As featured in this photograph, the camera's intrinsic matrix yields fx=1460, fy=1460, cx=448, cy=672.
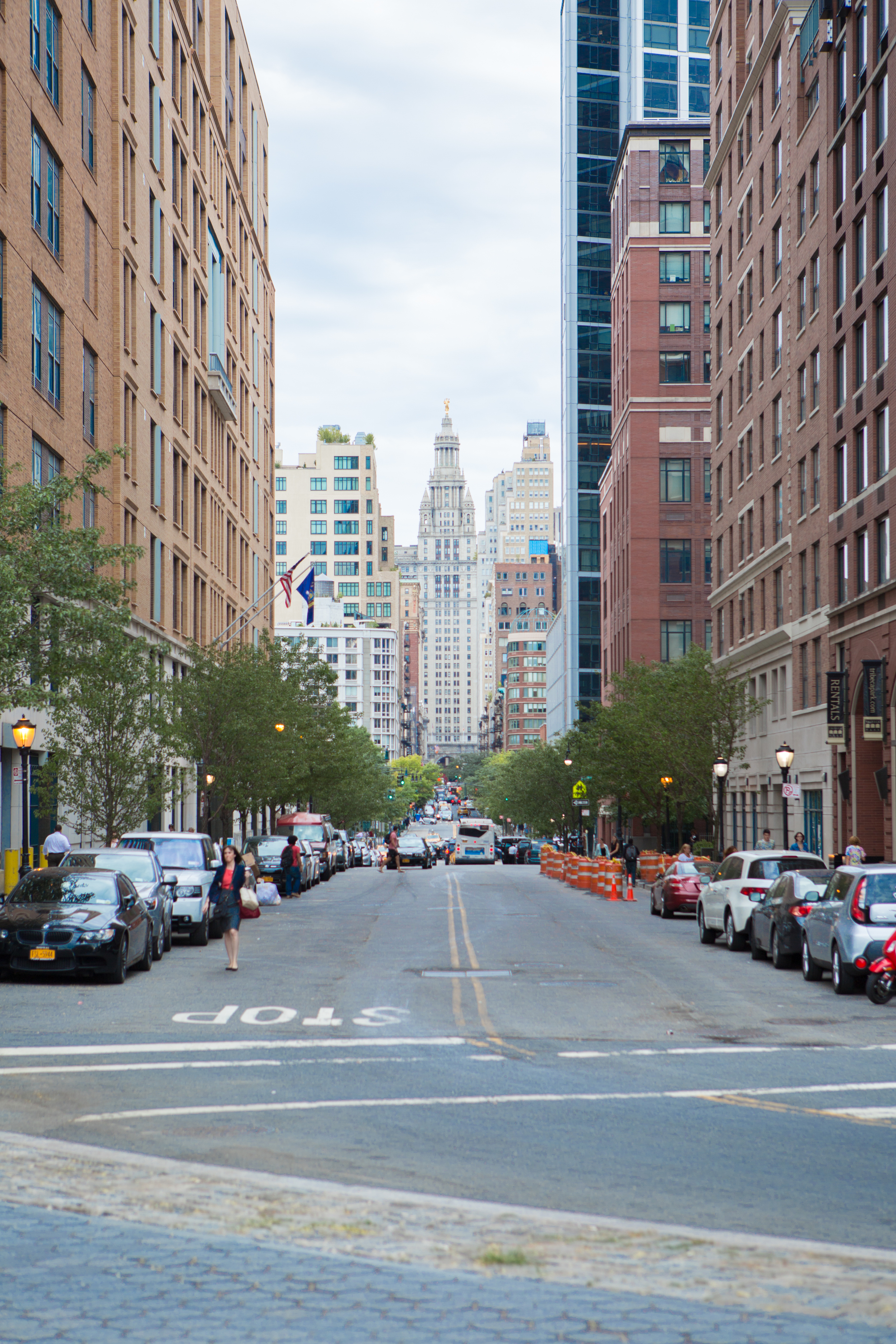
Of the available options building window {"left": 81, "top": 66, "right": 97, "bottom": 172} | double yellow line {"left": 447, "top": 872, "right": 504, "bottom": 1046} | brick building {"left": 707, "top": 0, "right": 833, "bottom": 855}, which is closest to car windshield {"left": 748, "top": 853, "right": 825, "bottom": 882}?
double yellow line {"left": 447, "top": 872, "right": 504, "bottom": 1046}

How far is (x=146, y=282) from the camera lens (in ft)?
163

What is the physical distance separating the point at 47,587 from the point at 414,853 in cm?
5219

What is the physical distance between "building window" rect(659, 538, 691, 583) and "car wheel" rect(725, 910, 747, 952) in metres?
68.0

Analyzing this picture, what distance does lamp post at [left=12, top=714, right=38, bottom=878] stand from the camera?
26.7 metres

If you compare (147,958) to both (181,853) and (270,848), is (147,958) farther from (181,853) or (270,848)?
(270,848)

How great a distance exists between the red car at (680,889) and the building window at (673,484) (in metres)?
58.8

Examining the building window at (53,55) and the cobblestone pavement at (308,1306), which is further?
the building window at (53,55)

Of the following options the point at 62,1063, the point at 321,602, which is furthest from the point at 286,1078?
the point at 321,602

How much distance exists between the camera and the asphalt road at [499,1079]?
27.5 ft

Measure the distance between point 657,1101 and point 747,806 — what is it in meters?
49.6

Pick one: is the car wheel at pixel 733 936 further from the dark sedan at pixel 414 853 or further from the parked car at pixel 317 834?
the dark sedan at pixel 414 853

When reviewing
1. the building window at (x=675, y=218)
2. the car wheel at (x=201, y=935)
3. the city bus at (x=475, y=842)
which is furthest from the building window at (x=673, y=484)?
the car wheel at (x=201, y=935)

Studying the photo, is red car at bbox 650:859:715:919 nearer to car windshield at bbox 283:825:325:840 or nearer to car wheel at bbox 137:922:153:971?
car wheel at bbox 137:922:153:971

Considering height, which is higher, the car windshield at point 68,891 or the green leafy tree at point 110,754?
the green leafy tree at point 110,754
